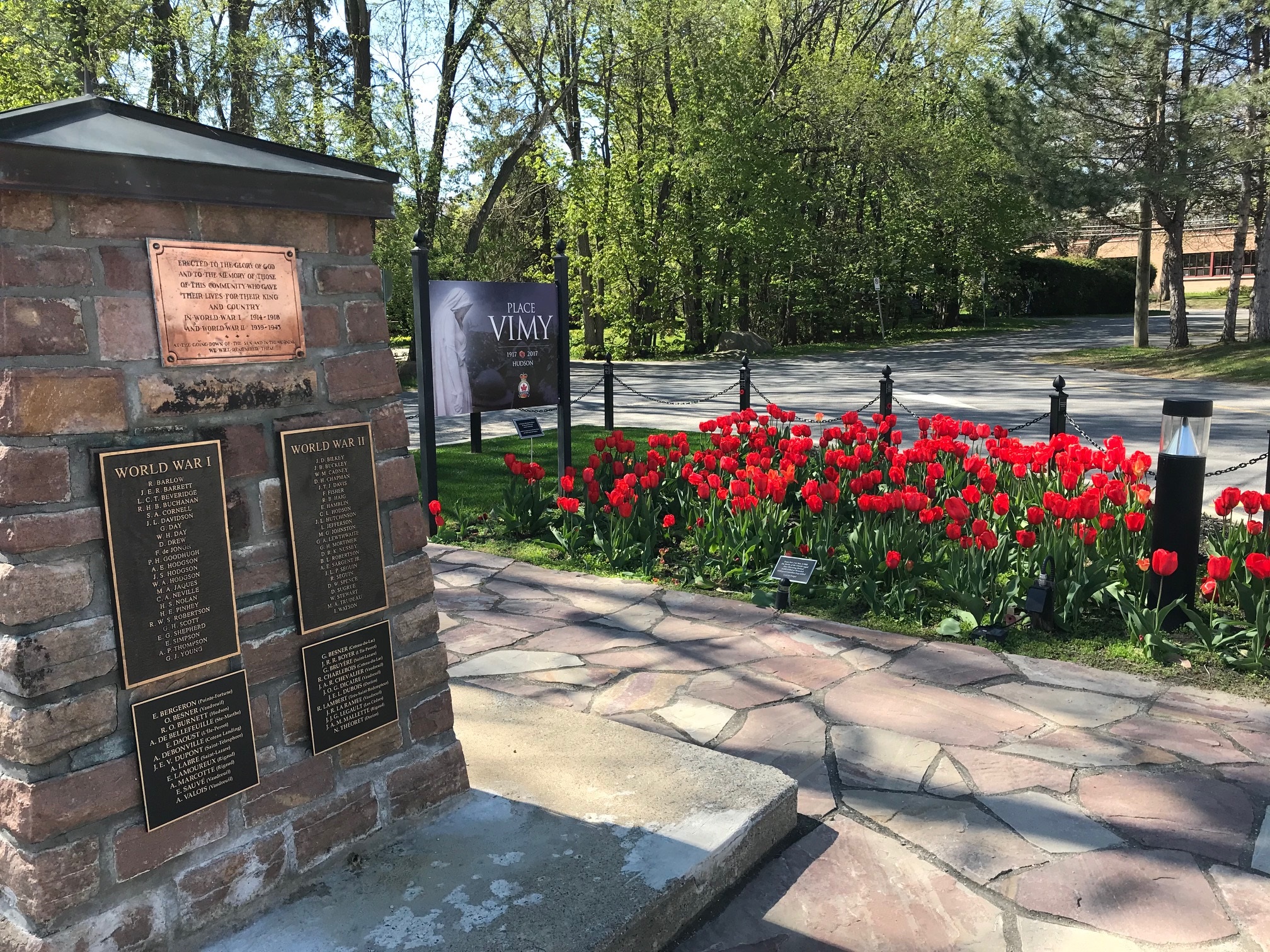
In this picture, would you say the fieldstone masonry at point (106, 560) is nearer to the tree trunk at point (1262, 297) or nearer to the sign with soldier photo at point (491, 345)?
the sign with soldier photo at point (491, 345)

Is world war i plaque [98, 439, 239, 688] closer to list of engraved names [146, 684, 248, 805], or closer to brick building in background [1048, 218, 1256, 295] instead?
list of engraved names [146, 684, 248, 805]

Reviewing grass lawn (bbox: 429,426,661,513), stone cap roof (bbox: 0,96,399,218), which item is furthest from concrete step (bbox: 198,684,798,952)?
grass lawn (bbox: 429,426,661,513)

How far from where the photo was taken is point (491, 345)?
7.18 meters

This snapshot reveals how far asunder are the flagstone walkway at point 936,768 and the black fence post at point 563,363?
2383 mm

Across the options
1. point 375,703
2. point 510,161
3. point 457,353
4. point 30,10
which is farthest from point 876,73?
point 375,703

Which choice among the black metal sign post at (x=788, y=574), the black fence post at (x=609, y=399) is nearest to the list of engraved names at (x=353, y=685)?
the black metal sign post at (x=788, y=574)

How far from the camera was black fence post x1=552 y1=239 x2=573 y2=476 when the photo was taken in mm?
7434

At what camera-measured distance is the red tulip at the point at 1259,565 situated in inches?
167

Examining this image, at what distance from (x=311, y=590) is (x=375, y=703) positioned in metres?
0.39

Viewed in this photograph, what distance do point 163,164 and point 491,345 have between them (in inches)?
200

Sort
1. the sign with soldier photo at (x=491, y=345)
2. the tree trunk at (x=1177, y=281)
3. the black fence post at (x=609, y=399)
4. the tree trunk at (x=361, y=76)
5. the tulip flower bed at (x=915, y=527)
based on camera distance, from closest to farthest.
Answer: the tulip flower bed at (x=915, y=527) < the sign with soldier photo at (x=491, y=345) < the black fence post at (x=609, y=399) < the tree trunk at (x=1177, y=281) < the tree trunk at (x=361, y=76)

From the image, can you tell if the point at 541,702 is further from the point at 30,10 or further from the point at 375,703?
the point at 30,10

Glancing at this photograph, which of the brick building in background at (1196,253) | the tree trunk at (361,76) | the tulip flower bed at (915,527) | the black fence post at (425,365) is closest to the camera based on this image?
the tulip flower bed at (915,527)

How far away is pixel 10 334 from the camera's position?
1932mm
